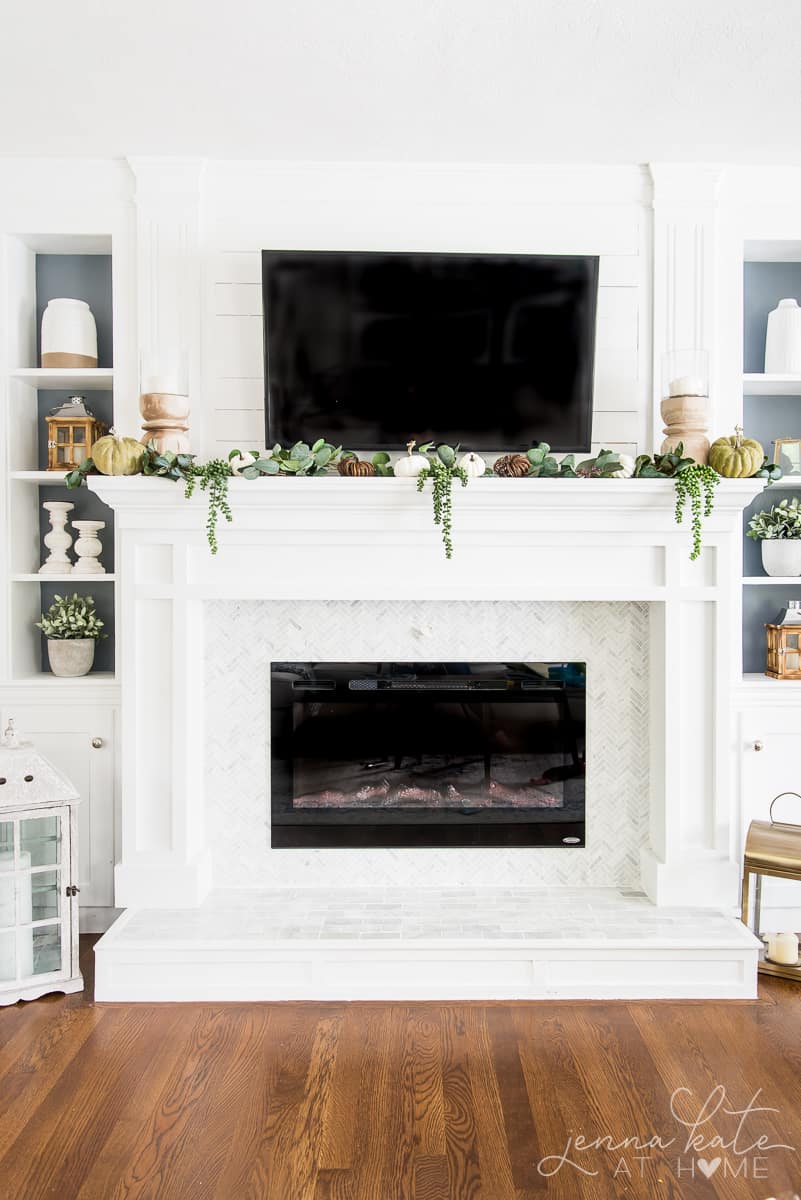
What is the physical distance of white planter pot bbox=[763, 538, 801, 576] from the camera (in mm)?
2736

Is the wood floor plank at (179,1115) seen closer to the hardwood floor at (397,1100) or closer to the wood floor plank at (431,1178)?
the hardwood floor at (397,1100)

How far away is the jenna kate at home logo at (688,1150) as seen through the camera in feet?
5.36

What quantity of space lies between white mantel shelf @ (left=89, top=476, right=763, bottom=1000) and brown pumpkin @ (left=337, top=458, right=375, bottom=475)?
105mm

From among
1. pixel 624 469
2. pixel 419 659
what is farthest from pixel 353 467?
pixel 624 469

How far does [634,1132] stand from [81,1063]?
1365mm

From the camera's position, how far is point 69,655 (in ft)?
8.89

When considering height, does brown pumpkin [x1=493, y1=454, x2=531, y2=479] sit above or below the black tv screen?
below

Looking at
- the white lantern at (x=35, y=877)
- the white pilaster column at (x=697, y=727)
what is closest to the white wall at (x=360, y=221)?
the white pilaster column at (x=697, y=727)

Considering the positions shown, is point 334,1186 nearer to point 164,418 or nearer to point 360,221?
point 164,418

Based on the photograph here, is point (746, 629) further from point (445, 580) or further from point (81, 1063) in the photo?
point (81, 1063)

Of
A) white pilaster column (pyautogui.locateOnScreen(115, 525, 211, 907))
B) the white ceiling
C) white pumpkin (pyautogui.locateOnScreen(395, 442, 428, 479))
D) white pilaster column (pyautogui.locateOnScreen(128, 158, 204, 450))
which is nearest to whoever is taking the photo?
the white ceiling

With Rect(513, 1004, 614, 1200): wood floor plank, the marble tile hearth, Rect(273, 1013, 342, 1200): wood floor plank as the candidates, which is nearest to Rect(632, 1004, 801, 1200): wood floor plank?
the marble tile hearth

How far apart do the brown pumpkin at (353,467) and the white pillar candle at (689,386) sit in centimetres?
99

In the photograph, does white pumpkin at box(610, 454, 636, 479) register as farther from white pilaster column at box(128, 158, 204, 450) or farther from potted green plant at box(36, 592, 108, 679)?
potted green plant at box(36, 592, 108, 679)
